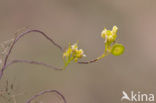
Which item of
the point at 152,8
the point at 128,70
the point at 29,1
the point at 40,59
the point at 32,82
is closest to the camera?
the point at 32,82

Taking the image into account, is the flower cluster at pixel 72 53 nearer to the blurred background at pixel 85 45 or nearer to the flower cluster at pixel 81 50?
the flower cluster at pixel 81 50

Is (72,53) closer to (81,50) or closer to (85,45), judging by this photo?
(81,50)

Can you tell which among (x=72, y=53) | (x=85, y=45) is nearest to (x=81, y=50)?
(x=72, y=53)

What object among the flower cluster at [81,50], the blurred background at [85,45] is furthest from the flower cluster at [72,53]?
the blurred background at [85,45]

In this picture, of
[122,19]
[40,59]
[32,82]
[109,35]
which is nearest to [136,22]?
[122,19]

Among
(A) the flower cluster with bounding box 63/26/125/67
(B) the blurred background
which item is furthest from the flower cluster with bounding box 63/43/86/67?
(B) the blurred background

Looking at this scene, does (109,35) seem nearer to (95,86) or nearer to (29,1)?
A: (95,86)

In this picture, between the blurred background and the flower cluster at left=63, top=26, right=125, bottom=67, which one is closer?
the flower cluster at left=63, top=26, right=125, bottom=67

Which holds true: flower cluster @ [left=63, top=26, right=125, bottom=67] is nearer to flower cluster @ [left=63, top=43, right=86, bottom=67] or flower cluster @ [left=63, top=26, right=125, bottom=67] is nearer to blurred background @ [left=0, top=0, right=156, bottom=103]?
flower cluster @ [left=63, top=43, right=86, bottom=67]
